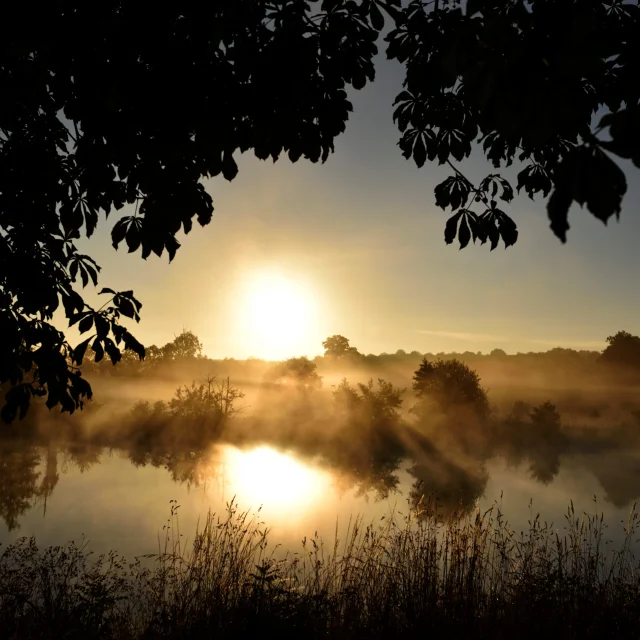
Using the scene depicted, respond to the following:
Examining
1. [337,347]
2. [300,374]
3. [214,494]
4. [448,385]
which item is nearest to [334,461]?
[448,385]

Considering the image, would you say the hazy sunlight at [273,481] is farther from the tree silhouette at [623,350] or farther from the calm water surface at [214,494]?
the tree silhouette at [623,350]

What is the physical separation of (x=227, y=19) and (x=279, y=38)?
0.23 metres

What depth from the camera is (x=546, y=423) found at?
41.4 m

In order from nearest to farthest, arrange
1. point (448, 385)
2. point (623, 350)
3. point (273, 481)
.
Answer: point (273, 481) < point (448, 385) < point (623, 350)

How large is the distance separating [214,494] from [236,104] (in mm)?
18419

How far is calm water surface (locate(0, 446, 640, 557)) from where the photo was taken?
13.2 m

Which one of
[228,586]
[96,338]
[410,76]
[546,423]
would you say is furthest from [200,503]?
[546,423]

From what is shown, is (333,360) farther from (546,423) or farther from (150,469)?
(150,469)

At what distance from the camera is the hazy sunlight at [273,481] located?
1780 cm

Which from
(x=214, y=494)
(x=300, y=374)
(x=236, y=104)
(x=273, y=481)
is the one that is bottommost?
(x=273, y=481)

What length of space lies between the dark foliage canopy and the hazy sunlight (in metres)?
12.7

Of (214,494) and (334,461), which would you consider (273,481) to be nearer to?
(214,494)

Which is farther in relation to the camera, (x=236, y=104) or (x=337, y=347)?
(x=337, y=347)

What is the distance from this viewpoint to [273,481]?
72.2 feet
